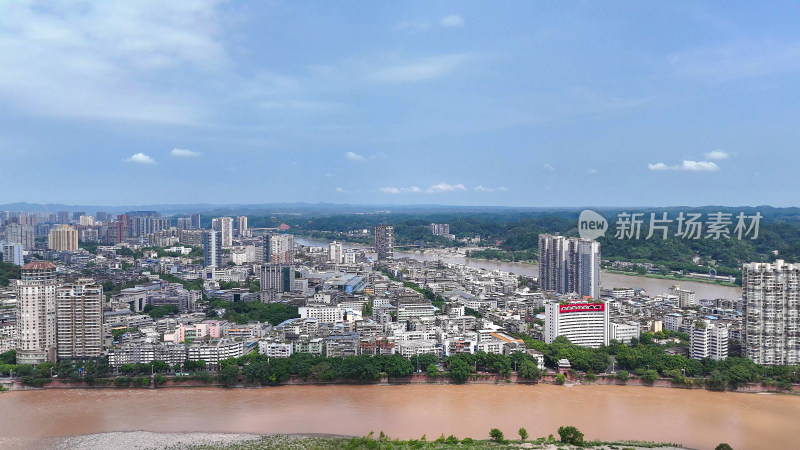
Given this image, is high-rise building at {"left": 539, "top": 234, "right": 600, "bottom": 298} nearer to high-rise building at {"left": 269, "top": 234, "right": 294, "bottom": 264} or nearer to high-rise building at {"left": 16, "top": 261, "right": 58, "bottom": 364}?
high-rise building at {"left": 269, "top": 234, "right": 294, "bottom": 264}

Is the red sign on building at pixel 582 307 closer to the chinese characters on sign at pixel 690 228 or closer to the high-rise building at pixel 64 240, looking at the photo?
the chinese characters on sign at pixel 690 228

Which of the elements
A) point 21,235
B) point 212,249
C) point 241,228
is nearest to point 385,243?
point 212,249

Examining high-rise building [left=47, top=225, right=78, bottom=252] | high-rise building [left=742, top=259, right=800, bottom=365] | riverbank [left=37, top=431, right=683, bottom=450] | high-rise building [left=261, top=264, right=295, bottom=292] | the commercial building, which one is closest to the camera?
riverbank [left=37, top=431, right=683, bottom=450]

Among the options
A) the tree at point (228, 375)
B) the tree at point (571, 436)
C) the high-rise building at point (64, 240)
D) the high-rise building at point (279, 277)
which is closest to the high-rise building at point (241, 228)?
the high-rise building at point (64, 240)

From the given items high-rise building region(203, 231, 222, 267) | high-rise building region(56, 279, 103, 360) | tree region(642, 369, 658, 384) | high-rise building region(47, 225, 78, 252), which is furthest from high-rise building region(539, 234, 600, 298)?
high-rise building region(47, 225, 78, 252)

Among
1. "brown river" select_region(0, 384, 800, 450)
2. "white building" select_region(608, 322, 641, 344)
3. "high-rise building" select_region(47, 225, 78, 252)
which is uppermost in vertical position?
"high-rise building" select_region(47, 225, 78, 252)
